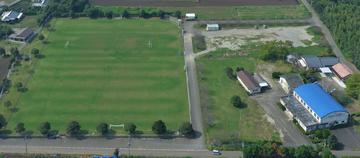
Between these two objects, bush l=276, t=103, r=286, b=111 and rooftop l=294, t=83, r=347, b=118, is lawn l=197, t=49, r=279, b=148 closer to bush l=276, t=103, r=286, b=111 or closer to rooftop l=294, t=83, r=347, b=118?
bush l=276, t=103, r=286, b=111

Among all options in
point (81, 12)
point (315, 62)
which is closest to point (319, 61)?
point (315, 62)

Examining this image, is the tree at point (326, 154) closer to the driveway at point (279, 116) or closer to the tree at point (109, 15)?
the driveway at point (279, 116)

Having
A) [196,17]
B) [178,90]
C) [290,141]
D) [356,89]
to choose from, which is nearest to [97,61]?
[178,90]

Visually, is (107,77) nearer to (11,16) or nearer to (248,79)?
(248,79)

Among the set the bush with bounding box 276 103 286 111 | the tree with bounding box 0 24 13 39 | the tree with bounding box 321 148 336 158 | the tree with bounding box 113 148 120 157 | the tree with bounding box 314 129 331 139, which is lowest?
the tree with bounding box 321 148 336 158

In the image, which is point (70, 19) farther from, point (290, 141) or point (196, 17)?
point (290, 141)

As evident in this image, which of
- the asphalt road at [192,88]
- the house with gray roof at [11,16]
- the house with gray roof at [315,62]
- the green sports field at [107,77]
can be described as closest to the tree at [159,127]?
the green sports field at [107,77]

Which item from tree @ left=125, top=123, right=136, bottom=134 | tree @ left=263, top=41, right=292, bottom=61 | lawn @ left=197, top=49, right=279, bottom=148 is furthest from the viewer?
tree @ left=263, top=41, right=292, bottom=61

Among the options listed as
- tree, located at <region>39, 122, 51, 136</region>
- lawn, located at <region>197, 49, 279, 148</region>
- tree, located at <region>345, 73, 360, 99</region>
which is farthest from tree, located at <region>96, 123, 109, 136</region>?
tree, located at <region>345, 73, 360, 99</region>
